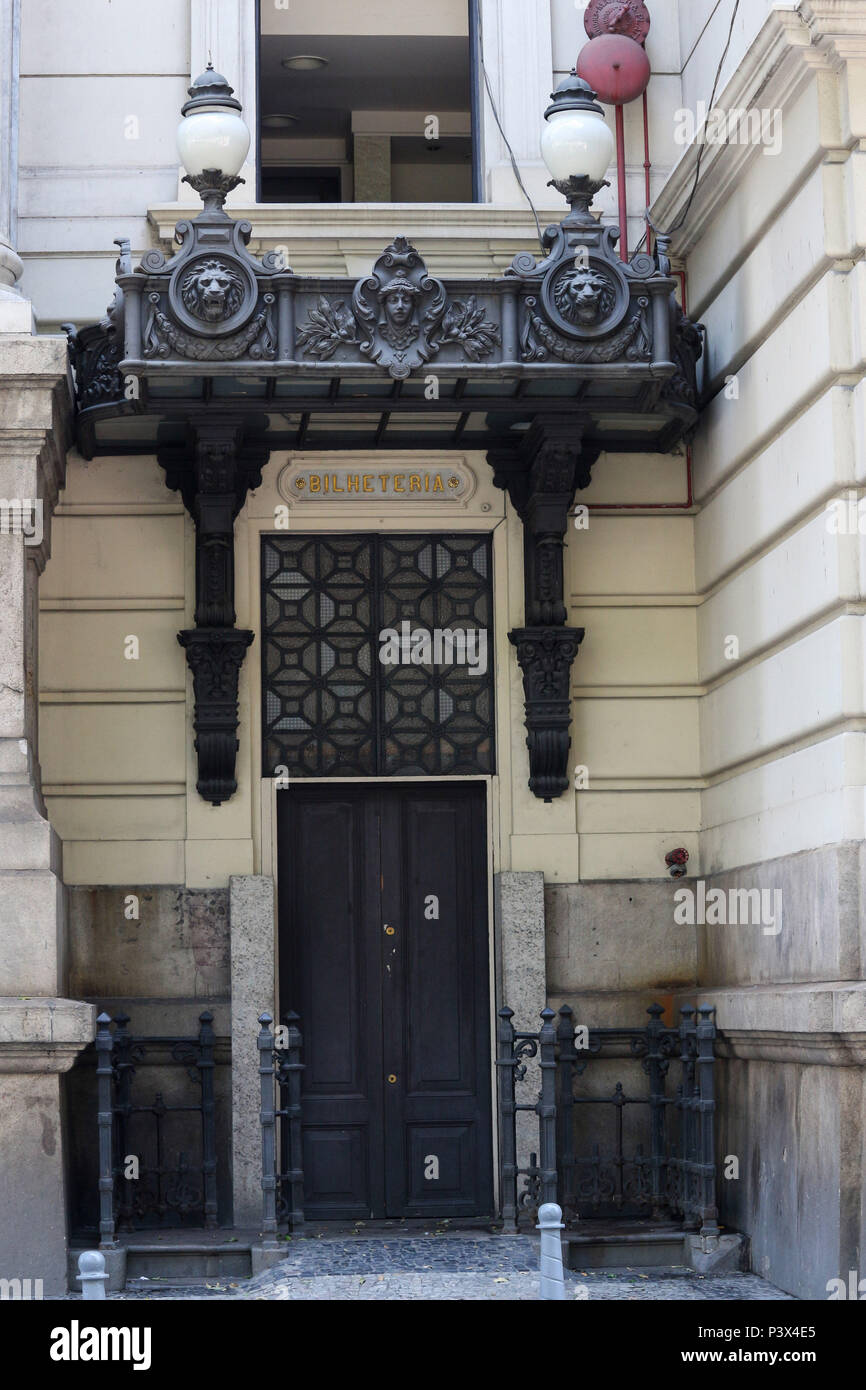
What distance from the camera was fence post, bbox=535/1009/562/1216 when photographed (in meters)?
11.0

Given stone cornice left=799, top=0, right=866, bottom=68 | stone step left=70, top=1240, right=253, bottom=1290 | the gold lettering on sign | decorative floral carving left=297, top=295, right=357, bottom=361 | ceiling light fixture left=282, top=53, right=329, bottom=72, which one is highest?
ceiling light fixture left=282, top=53, right=329, bottom=72

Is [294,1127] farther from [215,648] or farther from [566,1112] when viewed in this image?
[215,648]

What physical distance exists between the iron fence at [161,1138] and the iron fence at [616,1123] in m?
1.96

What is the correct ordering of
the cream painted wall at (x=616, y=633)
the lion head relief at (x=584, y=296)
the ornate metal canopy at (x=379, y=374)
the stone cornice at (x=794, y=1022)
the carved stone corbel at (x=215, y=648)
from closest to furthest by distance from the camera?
the stone cornice at (x=794, y=1022) → the ornate metal canopy at (x=379, y=374) → the lion head relief at (x=584, y=296) → the cream painted wall at (x=616, y=633) → the carved stone corbel at (x=215, y=648)

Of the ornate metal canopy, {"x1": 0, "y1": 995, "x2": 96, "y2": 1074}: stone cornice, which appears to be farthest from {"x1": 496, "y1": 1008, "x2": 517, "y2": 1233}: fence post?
{"x1": 0, "y1": 995, "x2": 96, "y2": 1074}: stone cornice

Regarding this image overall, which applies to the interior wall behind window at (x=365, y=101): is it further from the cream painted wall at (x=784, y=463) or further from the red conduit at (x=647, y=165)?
the cream painted wall at (x=784, y=463)

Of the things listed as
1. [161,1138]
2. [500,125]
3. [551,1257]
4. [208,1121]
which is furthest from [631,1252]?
[500,125]

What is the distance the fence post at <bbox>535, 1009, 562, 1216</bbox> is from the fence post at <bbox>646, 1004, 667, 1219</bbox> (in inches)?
45.1

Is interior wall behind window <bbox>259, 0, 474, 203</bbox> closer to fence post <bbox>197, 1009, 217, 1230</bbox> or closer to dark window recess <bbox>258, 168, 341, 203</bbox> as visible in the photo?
dark window recess <bbox>258, 168, 341, 203</bbox>

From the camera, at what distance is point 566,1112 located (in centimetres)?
1216

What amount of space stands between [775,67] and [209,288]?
357 cm

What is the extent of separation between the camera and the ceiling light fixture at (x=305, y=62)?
47.6ft

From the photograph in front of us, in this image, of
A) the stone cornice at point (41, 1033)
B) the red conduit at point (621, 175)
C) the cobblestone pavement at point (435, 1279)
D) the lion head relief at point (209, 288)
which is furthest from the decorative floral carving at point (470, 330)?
the cobblestone pavement at point (435, 1279)

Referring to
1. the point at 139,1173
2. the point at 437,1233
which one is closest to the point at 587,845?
the point at 437,1233
